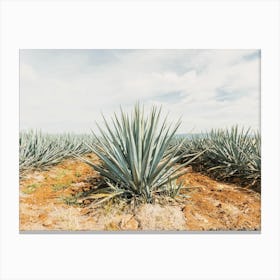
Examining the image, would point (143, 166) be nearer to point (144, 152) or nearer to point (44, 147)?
point (144, 152)

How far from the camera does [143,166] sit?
219cm

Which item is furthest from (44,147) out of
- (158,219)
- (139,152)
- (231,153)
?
(231,153)

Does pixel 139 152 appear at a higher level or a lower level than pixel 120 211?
higher

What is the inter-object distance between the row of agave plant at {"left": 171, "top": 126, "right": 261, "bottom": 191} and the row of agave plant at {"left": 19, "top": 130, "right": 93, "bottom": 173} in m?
0.58

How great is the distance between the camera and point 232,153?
2.30 m

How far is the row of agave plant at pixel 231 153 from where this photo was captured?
2.25 metres

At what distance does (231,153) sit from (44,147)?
3.74ft

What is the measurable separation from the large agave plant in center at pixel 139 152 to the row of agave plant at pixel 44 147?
3.8 inches

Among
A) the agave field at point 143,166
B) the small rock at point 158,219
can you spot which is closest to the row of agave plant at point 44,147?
the agave field at point 143,166

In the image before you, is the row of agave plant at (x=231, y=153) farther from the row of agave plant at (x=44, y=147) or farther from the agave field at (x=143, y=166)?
the row of agave plant at (x=44, y=147)

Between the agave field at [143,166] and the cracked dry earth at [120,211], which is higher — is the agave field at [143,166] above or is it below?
above
